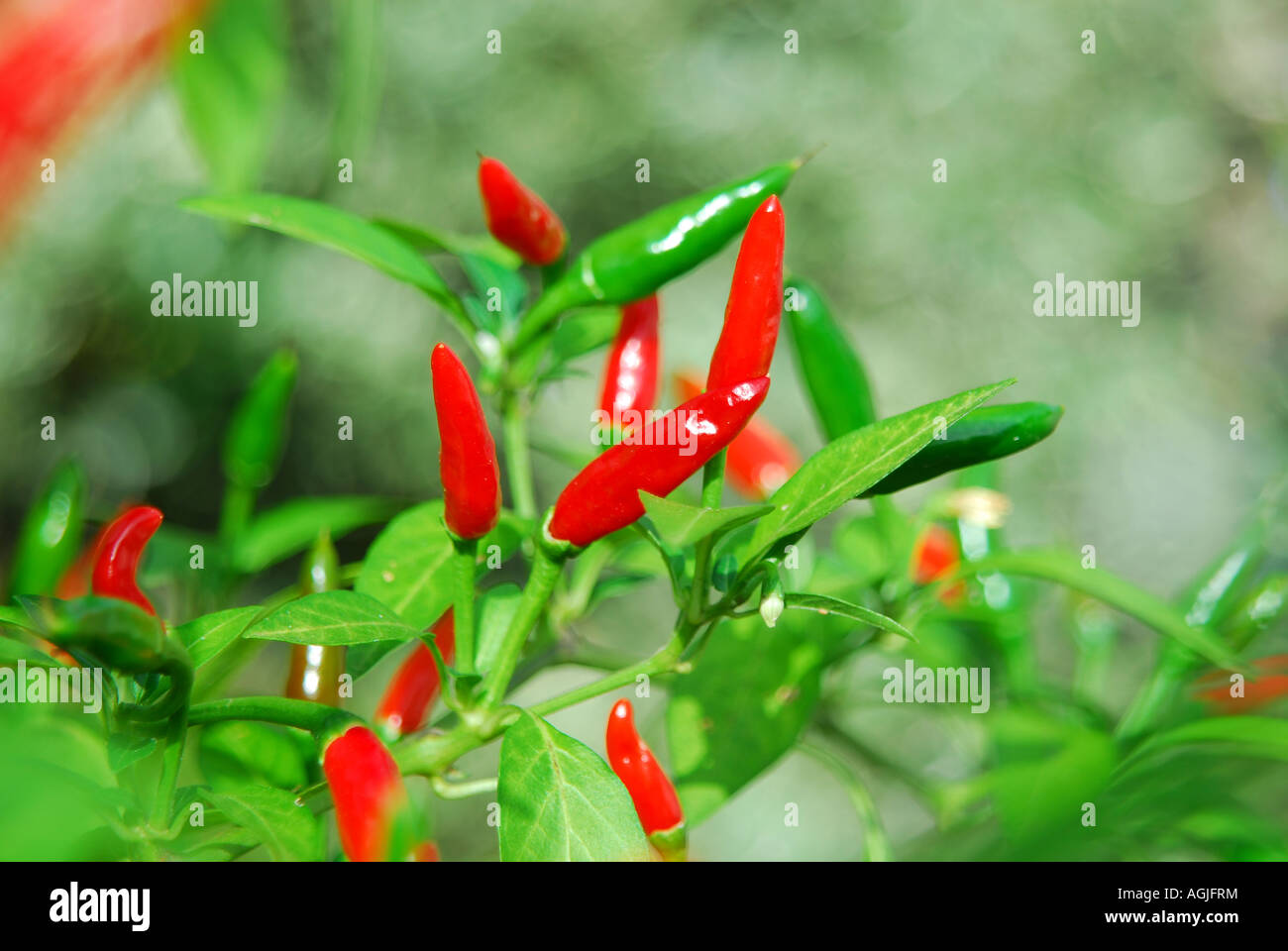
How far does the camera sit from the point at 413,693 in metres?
0.53

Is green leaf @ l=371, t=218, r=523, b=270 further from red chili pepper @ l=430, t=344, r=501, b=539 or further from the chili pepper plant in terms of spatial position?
red chili pepper @ l=430, t=344, r=501, b=539

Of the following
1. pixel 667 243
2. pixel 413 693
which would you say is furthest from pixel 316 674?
pixel 667 243

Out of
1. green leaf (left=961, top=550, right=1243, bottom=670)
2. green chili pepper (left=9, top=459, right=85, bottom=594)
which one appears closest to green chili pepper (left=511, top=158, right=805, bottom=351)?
green leaf (left=961, top=550, right=1243, bottom=670)

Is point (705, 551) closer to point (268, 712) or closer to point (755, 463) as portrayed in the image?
point (268, 712)

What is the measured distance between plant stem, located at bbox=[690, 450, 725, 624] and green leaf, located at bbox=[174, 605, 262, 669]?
157 mm

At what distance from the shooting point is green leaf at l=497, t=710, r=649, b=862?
35 centimetres

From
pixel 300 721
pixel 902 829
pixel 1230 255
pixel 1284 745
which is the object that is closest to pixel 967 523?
pixel 1284 745

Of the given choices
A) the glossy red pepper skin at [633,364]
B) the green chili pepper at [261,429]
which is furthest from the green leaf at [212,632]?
the green chili pepper at [261,429]

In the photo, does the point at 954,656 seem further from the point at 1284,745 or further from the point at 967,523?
the point at 1284,745
